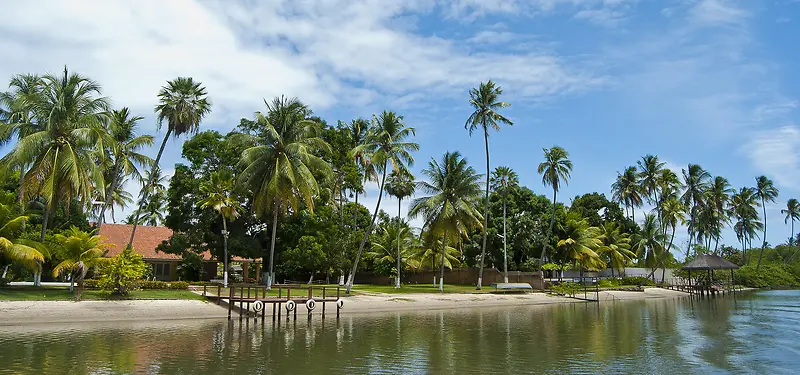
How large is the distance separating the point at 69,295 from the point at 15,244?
3545 millimetres

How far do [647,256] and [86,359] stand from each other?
67020 millimetres

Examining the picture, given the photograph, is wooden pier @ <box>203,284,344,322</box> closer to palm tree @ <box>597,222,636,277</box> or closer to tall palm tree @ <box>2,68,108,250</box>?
tall palm tree @ <box>2,68,108,250</box>

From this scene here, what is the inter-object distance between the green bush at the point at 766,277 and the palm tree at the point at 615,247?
20.9 meters

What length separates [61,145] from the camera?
99.7 feet

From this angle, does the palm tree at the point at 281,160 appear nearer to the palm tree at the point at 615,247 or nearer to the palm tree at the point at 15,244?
the palm tree at the point at 15,244

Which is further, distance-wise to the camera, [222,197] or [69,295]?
[222,197]

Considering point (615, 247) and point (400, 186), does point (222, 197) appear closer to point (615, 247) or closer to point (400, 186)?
point (400, 186)

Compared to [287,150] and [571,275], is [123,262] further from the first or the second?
[571,275]

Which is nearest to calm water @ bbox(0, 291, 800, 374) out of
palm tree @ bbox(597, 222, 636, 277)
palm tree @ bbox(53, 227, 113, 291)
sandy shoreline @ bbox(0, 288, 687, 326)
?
sandy shoreline @ bbox(0, 288, 687, 326)

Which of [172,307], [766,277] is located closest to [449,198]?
[172,307]

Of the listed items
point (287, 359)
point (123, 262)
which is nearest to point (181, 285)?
point (123, 262)

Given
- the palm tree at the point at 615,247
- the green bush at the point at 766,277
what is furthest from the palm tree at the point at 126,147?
the green bush at the point at 766,277

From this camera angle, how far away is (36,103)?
29750 mm

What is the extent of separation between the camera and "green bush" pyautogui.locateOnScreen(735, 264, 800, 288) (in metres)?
76.2
